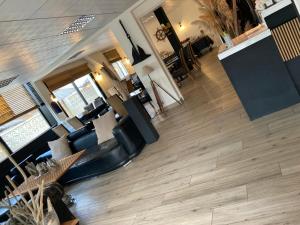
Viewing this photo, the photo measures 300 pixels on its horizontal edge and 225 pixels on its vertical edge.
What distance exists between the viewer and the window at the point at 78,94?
13320 millimetres

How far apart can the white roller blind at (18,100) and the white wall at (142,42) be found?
4403 mm

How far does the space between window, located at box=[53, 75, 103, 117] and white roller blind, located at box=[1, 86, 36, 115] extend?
6.59 ft

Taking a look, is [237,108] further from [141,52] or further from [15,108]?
[15,108]

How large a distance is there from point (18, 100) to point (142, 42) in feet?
16.5

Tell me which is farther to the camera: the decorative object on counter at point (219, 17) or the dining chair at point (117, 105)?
the dining chair at point (117, 105)

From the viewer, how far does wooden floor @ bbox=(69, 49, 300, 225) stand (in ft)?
9.89

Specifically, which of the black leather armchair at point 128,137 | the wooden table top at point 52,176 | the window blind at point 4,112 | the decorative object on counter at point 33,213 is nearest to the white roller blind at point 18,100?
the window blind at point 4,112

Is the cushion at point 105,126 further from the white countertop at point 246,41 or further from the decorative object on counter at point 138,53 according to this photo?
the white countertop at point 246,41

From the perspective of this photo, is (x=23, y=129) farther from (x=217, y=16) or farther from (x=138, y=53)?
(x=217, y=16)

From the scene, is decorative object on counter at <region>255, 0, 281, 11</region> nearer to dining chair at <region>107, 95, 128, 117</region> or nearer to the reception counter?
the reception counter

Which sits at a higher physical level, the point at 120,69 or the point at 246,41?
the point at 120,69

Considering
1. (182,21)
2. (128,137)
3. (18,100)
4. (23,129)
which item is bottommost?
(128,137)

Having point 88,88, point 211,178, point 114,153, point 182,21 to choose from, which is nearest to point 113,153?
point 114,153

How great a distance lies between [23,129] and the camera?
33.4 ft
